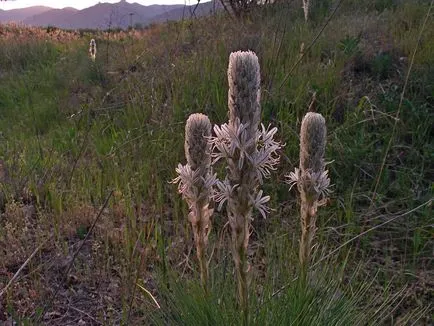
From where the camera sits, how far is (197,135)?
141 centimetres

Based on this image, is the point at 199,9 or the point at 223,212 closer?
the point at 223,212

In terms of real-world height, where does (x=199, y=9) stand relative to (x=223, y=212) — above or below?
above

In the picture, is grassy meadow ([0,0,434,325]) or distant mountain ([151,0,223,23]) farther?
distant mountain ([151,0,223,23])

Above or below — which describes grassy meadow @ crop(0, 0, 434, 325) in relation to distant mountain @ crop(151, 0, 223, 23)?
below

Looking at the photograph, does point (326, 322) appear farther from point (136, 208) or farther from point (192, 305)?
point (136, 208)

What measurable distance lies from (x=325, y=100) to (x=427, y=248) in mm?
1794

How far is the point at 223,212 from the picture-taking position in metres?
3.34

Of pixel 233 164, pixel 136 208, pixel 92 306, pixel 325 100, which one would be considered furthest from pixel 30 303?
pixel 325 100

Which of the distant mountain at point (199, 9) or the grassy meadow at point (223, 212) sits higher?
the distant mountain at point (199, 9)

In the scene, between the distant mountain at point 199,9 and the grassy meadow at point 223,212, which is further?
the distant mountain at point 199,9

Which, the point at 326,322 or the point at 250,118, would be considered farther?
the point at 326,322

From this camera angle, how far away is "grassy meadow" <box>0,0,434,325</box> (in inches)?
76.5

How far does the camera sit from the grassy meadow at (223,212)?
6.38 ft

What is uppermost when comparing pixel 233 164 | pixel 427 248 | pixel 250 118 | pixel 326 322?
→ pixel 250 118
